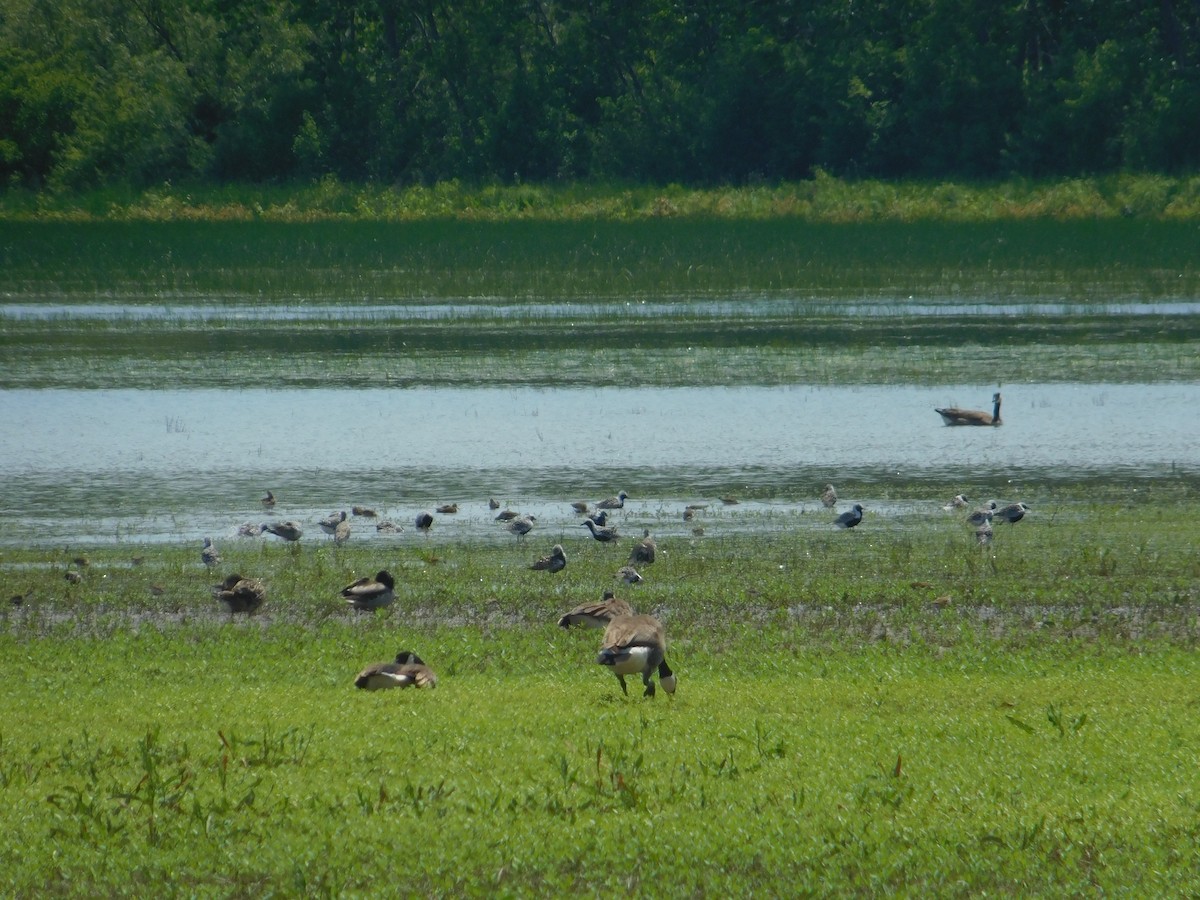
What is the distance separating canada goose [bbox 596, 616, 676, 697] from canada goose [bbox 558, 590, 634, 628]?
1.30 meters

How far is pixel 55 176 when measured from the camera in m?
62.2

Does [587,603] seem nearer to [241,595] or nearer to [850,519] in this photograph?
[241,595]

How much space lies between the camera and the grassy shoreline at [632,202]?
49.3 meters

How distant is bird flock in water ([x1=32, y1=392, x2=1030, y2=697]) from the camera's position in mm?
8820

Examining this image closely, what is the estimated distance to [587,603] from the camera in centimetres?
1150

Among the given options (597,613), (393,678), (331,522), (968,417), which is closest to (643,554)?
(597,613)

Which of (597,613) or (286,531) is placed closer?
(597,613)

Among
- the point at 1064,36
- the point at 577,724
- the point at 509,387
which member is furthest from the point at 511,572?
the point at 1064,36

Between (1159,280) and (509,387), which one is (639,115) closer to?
(1159,280)

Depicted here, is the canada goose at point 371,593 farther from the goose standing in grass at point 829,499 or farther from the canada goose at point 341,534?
the goose standing in grass at point 829,499

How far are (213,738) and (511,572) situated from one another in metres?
5.68

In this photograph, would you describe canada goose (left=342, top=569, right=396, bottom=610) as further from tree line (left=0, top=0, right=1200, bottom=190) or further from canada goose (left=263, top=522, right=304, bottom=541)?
tree line (left=0, top=0, right=1200, bottom=190)

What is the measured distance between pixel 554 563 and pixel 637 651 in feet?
16.2

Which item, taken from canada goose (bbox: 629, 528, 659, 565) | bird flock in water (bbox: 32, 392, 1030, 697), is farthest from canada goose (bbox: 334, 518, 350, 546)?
canada goose (bbox: 629, 528, 659, 565)
